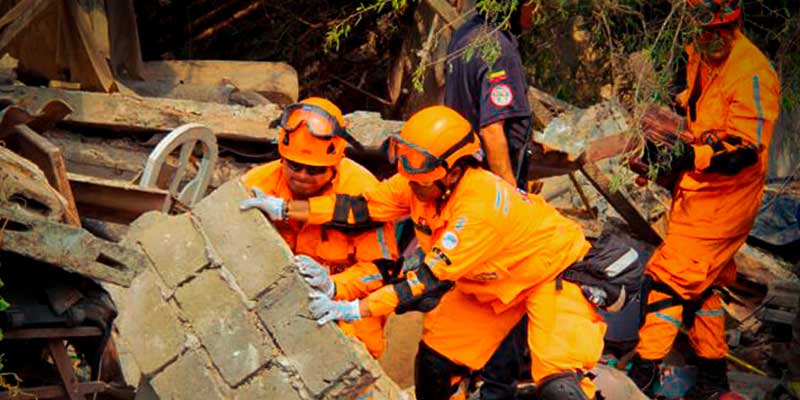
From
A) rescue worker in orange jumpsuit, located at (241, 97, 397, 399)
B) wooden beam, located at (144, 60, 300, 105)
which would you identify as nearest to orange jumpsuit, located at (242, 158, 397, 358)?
rescue worker in orange jumpsuit, located at (241, 97, 397, 399)

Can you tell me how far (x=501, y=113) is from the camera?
634cm

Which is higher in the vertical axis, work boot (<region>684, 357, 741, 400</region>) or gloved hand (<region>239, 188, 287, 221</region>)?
gloved hand (<region>239, 188, 287, 221</region>)

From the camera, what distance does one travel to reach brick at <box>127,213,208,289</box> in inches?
215

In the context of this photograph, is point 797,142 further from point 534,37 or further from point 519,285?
point 519,285

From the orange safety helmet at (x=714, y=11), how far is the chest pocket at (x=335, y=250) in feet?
6.92

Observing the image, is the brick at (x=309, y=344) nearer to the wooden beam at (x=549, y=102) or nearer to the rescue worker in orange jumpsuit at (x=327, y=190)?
the rescue worker in orange jumpsuit at (x=327, y=190)

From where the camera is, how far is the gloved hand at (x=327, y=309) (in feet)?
17.1

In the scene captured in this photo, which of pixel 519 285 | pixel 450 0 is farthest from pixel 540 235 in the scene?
pixel 450 0

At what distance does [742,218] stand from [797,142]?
2349 millimetres

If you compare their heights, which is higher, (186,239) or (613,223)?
(186,239)

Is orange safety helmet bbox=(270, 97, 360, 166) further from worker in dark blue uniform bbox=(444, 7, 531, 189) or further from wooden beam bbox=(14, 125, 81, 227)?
wooden beam bbox=(14, 125, 81, 227)

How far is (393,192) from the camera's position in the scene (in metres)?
5.82

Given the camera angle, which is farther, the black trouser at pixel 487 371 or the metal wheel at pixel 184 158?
the metal wheel at pixel 184 158

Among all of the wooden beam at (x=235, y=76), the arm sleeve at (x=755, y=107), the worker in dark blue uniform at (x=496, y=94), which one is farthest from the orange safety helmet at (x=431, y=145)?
the wooden beam at (x=235, y=76)
